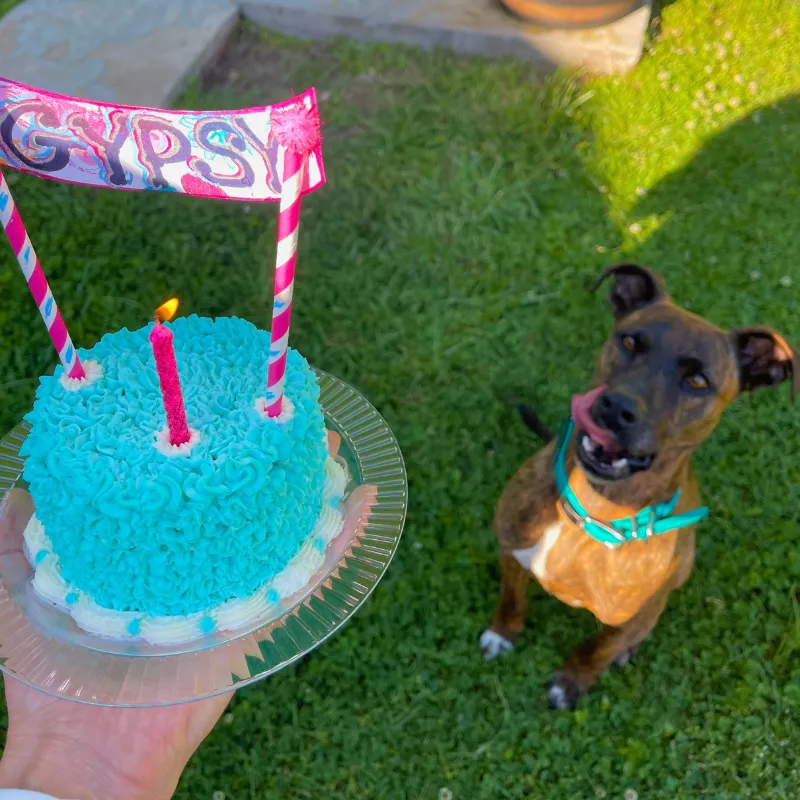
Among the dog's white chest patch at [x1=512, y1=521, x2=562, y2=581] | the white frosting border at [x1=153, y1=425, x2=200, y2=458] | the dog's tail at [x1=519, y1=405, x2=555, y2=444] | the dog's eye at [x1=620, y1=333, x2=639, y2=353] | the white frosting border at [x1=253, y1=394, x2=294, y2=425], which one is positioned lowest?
the dog's tail at [x1=519, y1=405, x2=555, y2=444]

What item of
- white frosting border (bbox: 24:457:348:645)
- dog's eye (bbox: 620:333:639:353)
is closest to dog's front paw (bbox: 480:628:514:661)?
white frosting border (bbox: 24:457:348:645)

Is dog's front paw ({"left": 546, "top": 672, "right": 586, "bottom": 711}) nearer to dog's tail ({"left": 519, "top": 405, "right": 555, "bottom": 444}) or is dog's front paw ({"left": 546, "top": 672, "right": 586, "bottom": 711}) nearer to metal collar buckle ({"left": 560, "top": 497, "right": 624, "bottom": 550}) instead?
metal collar buckle ({"left": 560, "top": 497, "right": 624, "bottom": 550})

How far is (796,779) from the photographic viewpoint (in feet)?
10.6

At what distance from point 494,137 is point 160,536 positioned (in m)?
4.17

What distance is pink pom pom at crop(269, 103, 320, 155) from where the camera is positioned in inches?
64.3

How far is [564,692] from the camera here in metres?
3.34

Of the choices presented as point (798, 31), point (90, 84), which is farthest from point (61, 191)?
point (798, 31)

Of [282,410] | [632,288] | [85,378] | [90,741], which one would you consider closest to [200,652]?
[90,741]

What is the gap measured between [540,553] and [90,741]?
1.65 m

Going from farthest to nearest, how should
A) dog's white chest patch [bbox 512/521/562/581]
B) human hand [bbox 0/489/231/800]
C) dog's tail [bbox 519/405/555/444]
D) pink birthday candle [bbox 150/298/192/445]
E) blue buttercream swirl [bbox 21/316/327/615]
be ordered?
dog's tail [bbox 519/405/555/444]
dog's white chest patch [bbox 512/521/562/581]
human hand [bbox 0/489/231/800]
blue buttercream swirl [bbox 21/316/327/615]
pink birthday candle [bbox 150/298/192/445]

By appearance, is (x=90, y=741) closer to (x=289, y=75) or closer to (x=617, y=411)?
(x=617, y=411)

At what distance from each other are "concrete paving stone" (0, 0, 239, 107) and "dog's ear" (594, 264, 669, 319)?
146 inches

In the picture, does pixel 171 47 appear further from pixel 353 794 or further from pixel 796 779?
pixel 796 779

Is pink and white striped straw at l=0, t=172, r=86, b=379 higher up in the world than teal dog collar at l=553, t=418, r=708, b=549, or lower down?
higher up
